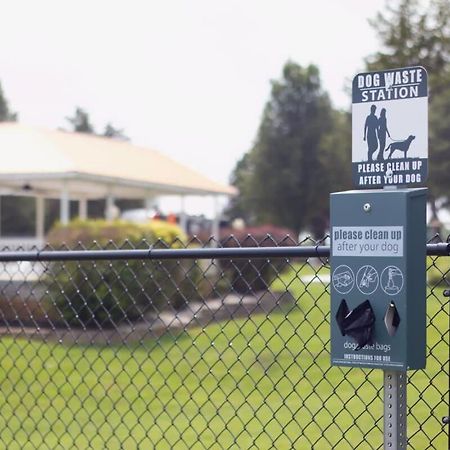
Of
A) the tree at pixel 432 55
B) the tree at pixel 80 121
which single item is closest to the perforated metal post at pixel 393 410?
the tree at pixel 432 55

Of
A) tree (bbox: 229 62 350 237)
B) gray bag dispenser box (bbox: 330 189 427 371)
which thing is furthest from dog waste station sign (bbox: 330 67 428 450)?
tree (bbox: 229 62 350 237)

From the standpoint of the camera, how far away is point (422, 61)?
1282 inches

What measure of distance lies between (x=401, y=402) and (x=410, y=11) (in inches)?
1270

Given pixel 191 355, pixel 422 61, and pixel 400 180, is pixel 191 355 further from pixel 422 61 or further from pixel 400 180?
pixel 422 61

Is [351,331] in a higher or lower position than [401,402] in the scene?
higher

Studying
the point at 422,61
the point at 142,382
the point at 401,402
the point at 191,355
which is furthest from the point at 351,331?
the point at 422,61

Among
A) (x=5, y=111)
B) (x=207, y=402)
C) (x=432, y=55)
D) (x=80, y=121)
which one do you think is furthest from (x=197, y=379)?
(x=80, y=121)

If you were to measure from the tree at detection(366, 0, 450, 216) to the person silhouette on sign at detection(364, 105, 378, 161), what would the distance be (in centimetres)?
3042

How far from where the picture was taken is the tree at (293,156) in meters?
48.0

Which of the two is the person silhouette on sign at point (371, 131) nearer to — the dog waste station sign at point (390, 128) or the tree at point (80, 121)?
the dog waste station sign at point (390, 128)

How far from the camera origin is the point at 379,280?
269 cm

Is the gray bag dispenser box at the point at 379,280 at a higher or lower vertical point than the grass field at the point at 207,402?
higher

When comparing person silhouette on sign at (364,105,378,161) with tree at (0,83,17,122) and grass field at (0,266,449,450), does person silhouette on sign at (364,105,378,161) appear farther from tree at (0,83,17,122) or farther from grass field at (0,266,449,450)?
tree at (0,83,17,122)

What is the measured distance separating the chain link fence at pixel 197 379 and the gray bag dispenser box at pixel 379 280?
0.34m
